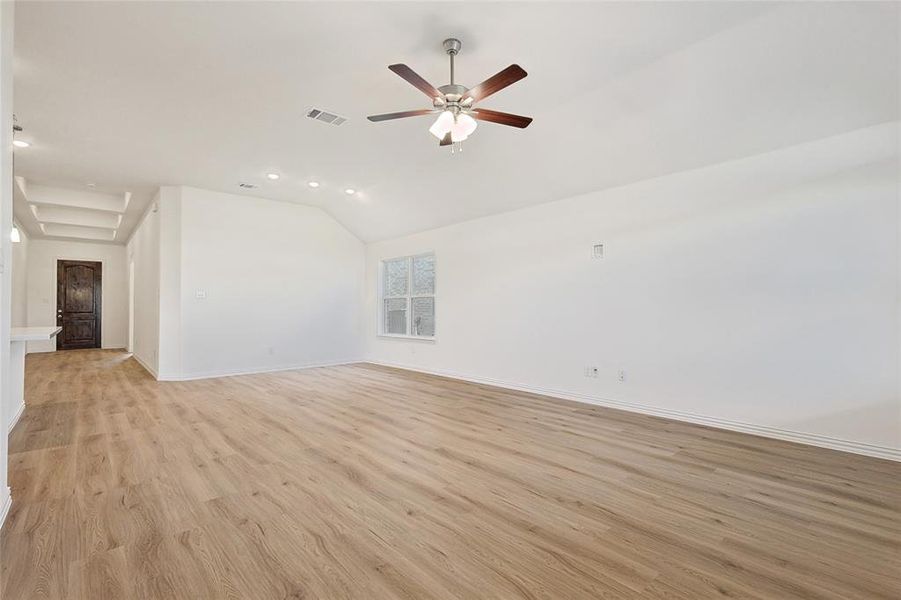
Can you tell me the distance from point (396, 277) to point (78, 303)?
874cm

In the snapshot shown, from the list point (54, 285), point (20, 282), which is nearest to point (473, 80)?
point (20, 282)

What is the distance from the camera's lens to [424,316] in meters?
7.38

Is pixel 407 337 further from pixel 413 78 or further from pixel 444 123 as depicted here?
pixel 413 78

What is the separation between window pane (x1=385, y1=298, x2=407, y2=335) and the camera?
7825mm

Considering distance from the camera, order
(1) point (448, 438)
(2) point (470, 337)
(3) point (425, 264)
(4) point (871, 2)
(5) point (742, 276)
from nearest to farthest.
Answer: (4) point (871, 2) → (1) point (448, 438) → (5) point (742, 276) → (2) point (470, 337) → (3) point (425, 264)

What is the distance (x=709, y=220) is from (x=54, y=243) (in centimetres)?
1365

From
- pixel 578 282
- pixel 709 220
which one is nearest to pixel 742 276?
pixel 709 220

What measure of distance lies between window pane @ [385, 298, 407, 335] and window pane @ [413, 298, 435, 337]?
1.02 feet

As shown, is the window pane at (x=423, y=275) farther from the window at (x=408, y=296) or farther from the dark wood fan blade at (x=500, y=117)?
the dark wood fan blade at (x=500, y=117)

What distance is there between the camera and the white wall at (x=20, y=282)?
8288 mm

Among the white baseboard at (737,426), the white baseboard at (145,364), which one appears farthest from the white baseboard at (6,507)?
the white baseboard at (737,426)

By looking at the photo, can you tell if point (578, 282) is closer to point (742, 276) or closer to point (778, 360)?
point (742, 276)

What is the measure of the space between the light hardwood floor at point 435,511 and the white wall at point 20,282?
6.28 m

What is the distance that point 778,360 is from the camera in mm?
3590
